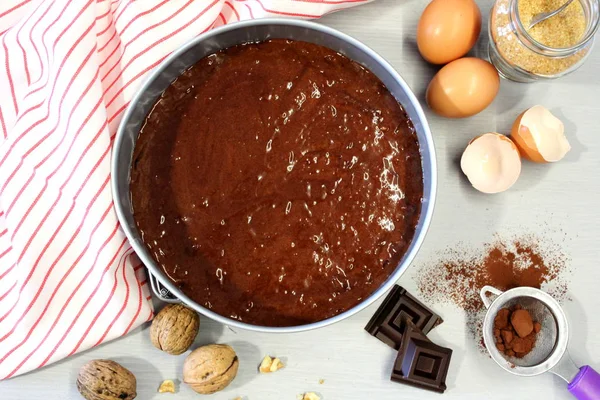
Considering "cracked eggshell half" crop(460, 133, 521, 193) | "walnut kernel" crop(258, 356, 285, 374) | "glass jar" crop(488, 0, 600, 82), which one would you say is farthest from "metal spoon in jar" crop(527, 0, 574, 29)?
"walnut kernel" crop(258, 356, 285, 374)

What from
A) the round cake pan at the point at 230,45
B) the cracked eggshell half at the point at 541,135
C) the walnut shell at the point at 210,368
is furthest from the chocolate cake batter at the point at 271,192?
the cracked eggshell half at the point at 541,135

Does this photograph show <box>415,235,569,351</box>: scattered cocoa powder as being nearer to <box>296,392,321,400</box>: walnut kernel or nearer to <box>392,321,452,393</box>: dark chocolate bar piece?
<box>392,321,452,393</box>: dark chocolate bar piece

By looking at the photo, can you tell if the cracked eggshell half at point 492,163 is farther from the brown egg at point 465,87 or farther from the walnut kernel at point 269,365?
the walnut kernel at point 269,365

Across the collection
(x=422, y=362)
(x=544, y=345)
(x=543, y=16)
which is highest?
(x=543, y=16)

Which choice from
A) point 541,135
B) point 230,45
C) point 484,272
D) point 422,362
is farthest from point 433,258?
point 230,45

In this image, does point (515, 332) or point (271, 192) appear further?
point (515, 332)

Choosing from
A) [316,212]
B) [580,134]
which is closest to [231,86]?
[316,212]

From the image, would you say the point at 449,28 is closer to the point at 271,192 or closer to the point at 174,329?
the point at 271,192
